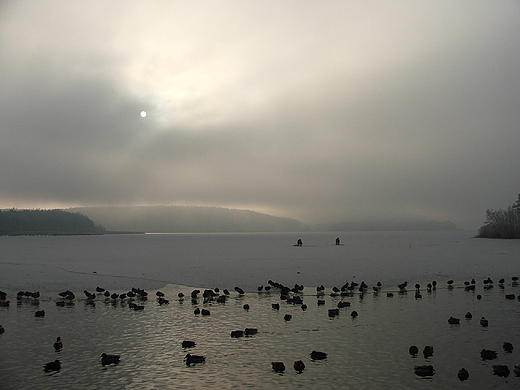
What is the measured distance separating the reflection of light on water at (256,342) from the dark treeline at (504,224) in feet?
526

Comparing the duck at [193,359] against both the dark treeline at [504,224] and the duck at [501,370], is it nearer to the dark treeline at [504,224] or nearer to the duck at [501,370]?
the duck at [501,370]

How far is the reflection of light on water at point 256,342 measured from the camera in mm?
11680

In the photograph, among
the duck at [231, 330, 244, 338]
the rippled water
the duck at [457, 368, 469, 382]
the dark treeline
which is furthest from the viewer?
the dark treeline

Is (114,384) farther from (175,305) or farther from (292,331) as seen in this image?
(175,305)

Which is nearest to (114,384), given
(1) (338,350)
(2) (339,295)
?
(1) (338,350)

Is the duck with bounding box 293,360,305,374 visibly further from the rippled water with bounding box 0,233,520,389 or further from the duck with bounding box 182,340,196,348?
the duck with bounding box 182,340,196,348

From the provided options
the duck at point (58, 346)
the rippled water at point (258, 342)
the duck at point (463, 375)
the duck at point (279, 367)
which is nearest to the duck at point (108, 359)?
the rippled water at point (258, 342)

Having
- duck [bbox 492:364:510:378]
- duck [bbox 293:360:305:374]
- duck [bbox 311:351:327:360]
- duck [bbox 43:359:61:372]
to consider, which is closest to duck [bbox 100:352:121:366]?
duck [bbox 43:359:61:372]

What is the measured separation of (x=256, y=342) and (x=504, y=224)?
7051 inches

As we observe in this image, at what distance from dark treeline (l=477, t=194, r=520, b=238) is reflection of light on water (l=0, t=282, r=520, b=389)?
16045 centimetres

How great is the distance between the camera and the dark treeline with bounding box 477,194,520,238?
160000mm

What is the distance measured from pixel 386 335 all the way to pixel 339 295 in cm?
987

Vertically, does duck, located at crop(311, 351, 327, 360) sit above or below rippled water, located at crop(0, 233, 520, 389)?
above

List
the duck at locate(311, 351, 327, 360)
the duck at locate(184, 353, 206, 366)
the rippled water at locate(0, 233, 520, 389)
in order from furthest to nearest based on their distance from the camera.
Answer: the duck at locate(311, 351, 327, 360) → the duck at locate(184, 353, 206, 366) → the rippled water at locate(0, 233, 520, 389)
